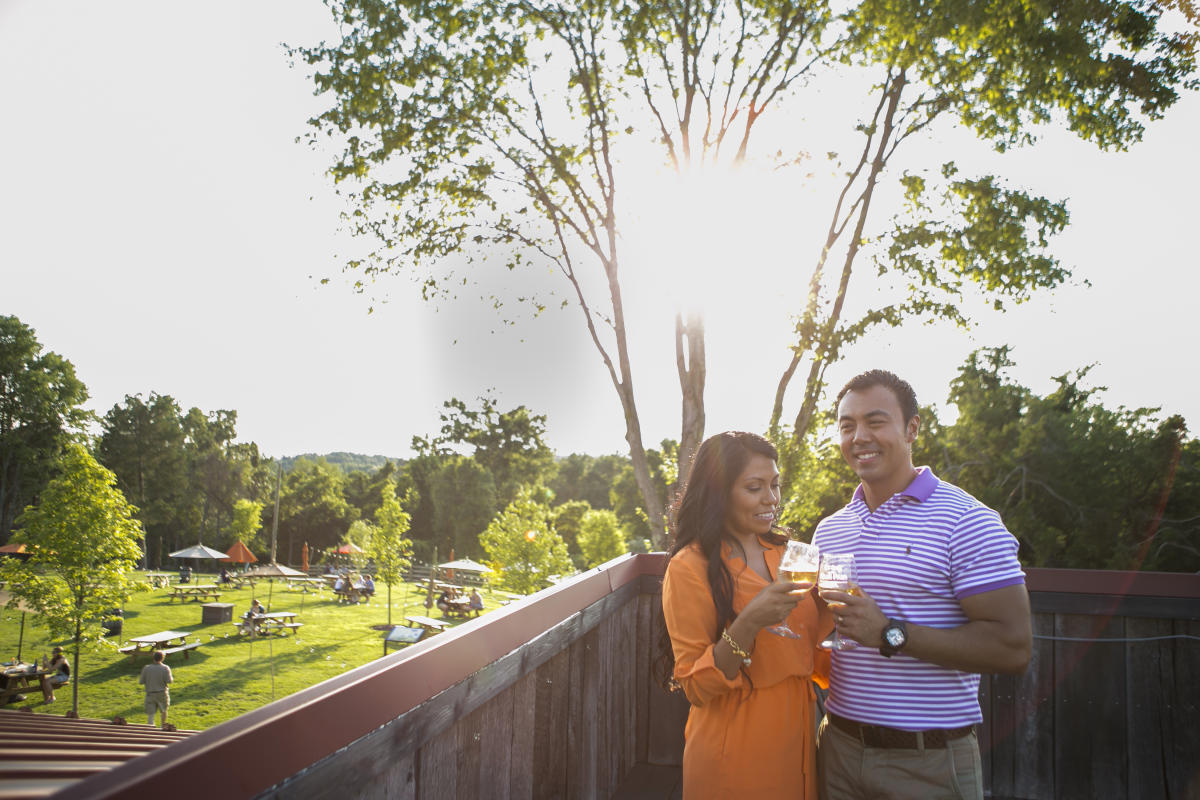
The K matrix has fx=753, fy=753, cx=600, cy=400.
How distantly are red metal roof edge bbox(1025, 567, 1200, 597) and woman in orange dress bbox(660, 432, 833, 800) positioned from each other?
2027 millimetres

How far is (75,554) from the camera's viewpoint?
15.1 metres

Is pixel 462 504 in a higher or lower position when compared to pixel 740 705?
lower

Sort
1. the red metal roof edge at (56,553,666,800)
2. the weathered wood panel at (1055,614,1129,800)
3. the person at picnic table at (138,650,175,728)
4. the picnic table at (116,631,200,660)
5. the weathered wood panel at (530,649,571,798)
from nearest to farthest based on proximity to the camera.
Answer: the red metal roof edge at (56,553,666,800) < the weathered wood panel at (530,649,571,798) < the weathered wood panel at (1055,614,1129,800) < the person at picnic table at (138,650,175,728) < the picnic table at (116,631,200,660)

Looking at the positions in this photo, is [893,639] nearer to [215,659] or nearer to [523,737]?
[523,737]

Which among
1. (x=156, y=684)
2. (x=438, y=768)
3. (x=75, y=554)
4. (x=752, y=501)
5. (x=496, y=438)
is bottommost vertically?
(x=156, y=684)

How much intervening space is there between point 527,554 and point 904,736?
2462cm

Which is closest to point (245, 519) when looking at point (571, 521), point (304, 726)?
point (571, 521)

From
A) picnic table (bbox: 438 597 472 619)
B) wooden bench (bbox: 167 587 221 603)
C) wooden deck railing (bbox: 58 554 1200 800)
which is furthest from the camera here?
wooden bench (bbox: 167 587 221 603)

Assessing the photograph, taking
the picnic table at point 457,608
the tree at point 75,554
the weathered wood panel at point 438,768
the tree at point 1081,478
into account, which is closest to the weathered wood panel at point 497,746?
the weathered wood panel at point 438,768

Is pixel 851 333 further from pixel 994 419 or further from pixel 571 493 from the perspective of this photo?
pixel 571 493

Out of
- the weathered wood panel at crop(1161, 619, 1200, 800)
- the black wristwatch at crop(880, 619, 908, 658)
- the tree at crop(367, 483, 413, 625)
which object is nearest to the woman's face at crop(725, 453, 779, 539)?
the black wristwatch at crop(880, 619, 908, 658)

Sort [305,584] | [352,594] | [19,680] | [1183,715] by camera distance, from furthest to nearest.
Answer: [305,584]
[352,594]
[19,680]
[1183,715]

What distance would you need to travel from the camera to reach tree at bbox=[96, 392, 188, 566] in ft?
183

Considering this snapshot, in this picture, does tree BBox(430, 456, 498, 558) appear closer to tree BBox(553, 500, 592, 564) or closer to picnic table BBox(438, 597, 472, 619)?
tree BBox(553, 500, 592, 564)
